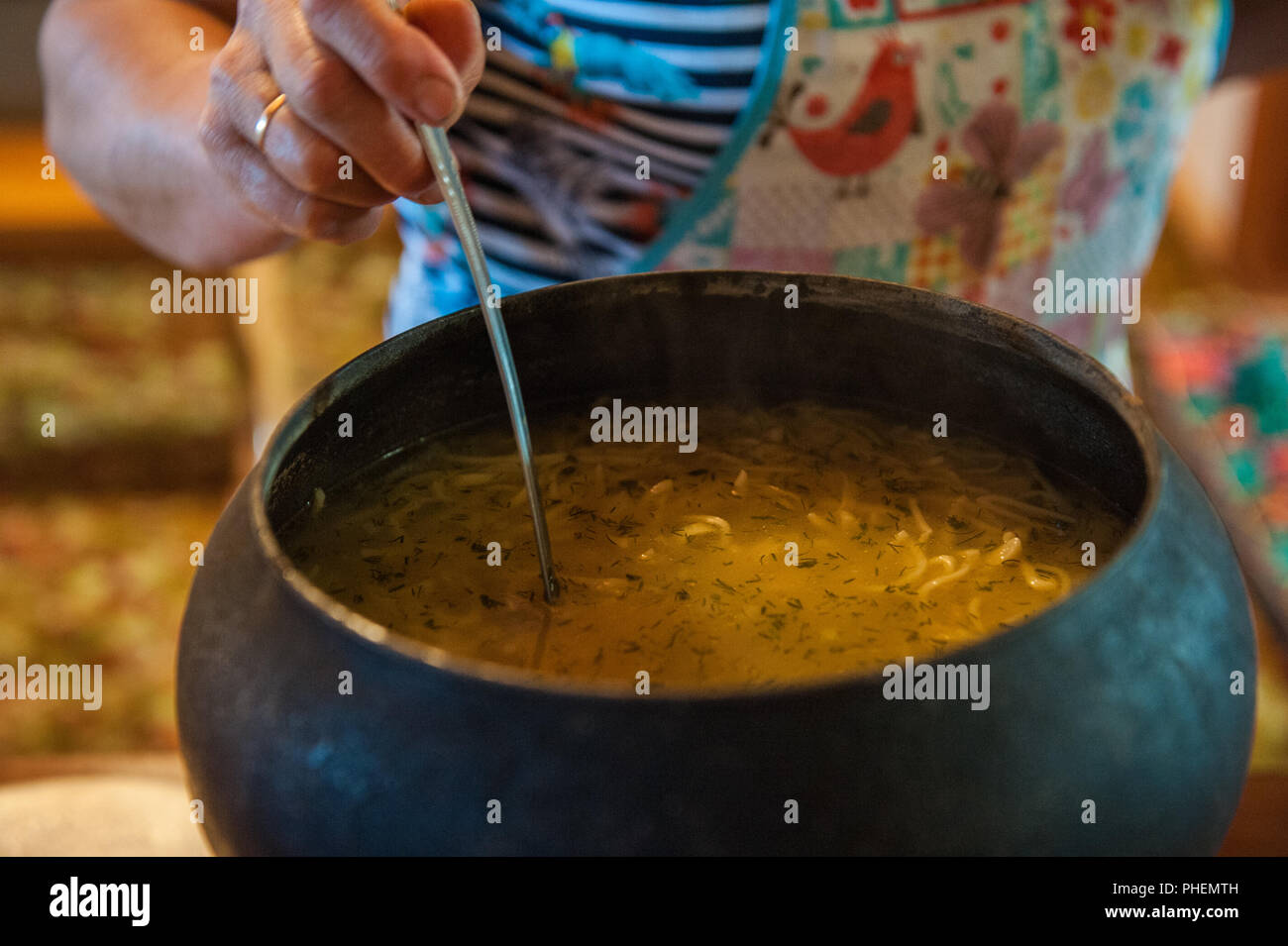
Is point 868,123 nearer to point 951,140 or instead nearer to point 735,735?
point 951,140

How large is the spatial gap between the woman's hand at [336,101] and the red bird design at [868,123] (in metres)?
0.75

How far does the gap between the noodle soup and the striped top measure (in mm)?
620

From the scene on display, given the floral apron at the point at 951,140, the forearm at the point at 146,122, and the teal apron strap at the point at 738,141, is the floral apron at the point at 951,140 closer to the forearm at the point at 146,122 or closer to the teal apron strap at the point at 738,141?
the teal apron strap at the point at 738,141

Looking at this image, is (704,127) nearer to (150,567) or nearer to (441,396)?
(441,396)

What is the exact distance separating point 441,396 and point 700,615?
0.37 metres

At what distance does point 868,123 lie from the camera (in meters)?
1.82

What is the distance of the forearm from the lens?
1.72m

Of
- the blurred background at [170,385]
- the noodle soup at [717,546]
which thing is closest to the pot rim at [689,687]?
the noodle soup at [717,546]

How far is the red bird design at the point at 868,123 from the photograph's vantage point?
1.78m

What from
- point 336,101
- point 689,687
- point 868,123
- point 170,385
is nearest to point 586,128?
point 868,123

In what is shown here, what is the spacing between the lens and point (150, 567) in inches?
160

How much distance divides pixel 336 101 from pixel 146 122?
2.76 feet

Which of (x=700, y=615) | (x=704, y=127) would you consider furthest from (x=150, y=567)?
(x=700, y=615)
